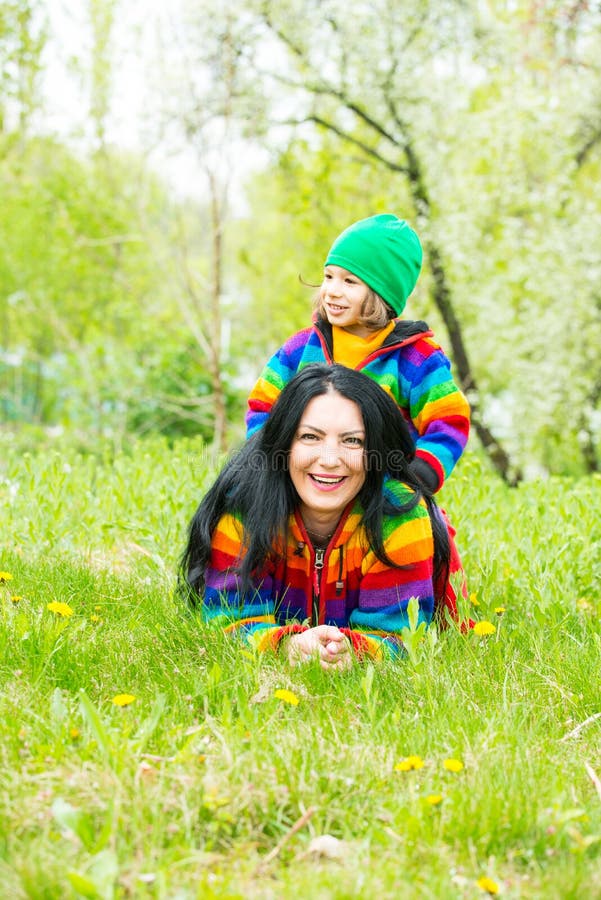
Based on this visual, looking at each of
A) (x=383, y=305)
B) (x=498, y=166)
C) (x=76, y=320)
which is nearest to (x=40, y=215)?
(x=76, y=320)

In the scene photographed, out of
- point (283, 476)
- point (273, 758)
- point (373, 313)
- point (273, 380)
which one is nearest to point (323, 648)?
point (283, 476)

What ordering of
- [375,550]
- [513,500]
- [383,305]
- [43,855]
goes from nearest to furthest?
[43,855] → [375,550] → [383,305] → [513,500]

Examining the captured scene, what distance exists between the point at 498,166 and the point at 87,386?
19.5 ft

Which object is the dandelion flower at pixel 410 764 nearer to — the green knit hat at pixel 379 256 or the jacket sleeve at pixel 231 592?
the jacket sleeve at pixel 231 592

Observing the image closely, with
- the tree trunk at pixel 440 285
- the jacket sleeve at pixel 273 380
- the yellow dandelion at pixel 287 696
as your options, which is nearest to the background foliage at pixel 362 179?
the tree trunk at pixel 440 285

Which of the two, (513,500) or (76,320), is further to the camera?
(76,320)

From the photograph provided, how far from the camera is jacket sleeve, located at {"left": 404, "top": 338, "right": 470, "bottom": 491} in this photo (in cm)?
340

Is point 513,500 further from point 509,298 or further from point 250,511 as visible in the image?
point 509,298

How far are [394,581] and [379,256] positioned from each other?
120 cm

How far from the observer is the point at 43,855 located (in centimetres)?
184

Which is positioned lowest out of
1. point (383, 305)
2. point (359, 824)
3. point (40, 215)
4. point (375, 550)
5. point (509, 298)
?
point (359, 824)

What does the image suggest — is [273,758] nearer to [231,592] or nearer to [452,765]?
[452,765]

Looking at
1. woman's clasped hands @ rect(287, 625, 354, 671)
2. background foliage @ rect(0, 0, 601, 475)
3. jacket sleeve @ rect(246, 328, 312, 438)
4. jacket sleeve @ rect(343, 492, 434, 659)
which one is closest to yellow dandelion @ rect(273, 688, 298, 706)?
woman's clasped hands @ rect(287, 625, 354, 671)

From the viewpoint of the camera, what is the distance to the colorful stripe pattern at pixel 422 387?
3424mm
